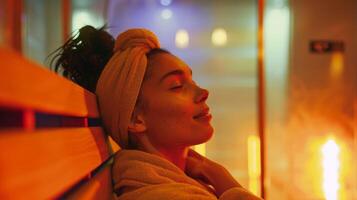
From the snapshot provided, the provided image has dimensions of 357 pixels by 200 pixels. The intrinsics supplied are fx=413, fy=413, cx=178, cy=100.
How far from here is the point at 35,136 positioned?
1.16 feet

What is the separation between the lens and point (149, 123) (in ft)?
2.98

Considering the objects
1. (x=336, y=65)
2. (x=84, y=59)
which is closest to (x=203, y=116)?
(x=84, y=59)

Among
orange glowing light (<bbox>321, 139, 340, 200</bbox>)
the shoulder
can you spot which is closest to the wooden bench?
the shoulder

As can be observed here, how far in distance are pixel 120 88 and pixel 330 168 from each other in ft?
6.62

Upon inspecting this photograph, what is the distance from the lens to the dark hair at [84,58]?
953mm

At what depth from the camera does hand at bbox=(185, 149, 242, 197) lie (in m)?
1.00

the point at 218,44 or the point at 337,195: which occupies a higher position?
the point at 218,44

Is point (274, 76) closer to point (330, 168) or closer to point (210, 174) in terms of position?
point (330, 168)

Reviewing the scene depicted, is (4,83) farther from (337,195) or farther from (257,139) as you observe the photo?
(337,195)

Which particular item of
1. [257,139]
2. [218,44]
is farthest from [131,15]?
[257,139]

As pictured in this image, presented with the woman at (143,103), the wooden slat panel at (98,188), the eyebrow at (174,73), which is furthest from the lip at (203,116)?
the wooden slat panel at (98,188)

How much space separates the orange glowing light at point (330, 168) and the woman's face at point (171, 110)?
Answer: 1831 mm

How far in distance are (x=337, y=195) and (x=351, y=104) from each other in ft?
1.84

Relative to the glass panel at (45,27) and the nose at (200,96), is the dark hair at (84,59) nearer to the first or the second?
the nose at (200,96)
